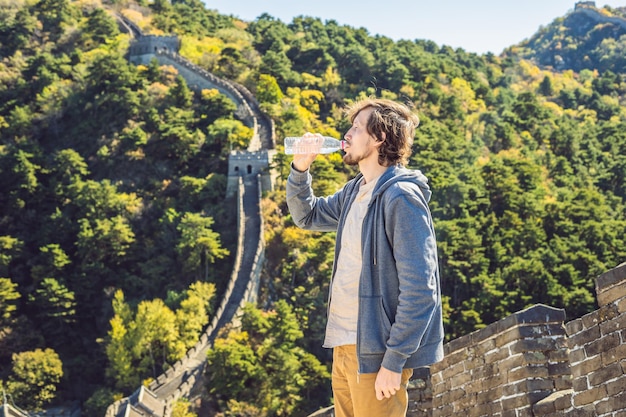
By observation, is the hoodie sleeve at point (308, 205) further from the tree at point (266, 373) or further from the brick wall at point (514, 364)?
the tree at point (266, 373)

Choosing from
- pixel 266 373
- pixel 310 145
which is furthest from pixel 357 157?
pixel 266 373

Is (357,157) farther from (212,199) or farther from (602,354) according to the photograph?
(212,199)

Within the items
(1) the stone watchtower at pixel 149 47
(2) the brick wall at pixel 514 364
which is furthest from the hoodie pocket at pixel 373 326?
(1) the stone watchtower at pixel 149 47

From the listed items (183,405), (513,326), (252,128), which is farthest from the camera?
(252,128)

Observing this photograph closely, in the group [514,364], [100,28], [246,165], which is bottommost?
[514,364]

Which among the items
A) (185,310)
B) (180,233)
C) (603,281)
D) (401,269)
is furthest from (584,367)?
(180,233)

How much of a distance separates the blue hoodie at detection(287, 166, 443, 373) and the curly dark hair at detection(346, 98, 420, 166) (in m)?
0.12

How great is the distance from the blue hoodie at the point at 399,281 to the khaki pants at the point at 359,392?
0.42ft

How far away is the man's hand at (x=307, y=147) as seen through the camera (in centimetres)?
469

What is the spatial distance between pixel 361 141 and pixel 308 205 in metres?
0.72

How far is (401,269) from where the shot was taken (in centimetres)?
402

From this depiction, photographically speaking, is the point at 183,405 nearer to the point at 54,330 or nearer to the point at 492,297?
the point at 492,297

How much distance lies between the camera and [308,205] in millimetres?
4938

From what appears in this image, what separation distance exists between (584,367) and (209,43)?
57.6 meters
